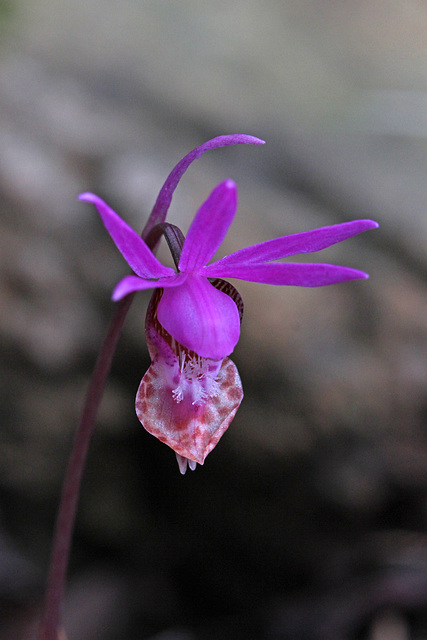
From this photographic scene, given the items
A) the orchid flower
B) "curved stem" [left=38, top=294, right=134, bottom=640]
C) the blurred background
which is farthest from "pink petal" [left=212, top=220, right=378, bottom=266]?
the blurred background

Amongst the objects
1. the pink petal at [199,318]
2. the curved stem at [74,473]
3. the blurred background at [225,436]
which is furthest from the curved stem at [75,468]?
the blurred background at [225,436]

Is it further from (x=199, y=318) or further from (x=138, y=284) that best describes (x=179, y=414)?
(x=138, y=284)

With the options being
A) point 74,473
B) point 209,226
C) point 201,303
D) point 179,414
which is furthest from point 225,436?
point 209,226

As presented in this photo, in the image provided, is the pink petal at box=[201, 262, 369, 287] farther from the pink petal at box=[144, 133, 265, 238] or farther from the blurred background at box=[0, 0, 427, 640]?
the blurred background at box=[0, 0, 427, 640]

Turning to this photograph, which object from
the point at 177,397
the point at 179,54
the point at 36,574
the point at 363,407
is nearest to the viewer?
the point at 177,397

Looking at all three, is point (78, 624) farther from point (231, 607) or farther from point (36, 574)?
point (231, 607)

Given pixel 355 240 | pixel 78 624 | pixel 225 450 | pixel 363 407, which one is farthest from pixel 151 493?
pixel 355 240

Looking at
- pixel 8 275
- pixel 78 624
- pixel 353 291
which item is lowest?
pixel 78 624
